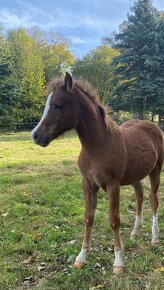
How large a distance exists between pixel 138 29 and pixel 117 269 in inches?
797

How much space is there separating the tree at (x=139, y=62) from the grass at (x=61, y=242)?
14409 mm

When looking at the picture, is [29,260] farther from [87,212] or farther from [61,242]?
[87,212]

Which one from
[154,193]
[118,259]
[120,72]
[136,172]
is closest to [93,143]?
[136,172]

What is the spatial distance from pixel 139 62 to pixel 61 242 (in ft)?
61.5

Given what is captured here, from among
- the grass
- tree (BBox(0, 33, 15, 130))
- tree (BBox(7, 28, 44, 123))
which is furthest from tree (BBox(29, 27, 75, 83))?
the grass

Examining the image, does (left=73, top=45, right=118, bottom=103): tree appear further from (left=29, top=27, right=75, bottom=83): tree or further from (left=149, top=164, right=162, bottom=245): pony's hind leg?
(left=149, top=164, right=162, bottom=245): pony's hind leg

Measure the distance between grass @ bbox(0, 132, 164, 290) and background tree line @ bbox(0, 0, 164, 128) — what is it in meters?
11.9

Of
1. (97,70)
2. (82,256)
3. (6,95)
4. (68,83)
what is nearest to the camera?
(68,83)

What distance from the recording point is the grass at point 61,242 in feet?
10.8

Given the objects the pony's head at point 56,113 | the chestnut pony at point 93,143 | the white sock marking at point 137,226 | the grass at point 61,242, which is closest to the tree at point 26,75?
the grass at point 61,242

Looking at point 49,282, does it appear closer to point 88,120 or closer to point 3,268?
point 3,268

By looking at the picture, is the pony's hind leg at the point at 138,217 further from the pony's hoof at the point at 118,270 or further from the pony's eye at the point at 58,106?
the pony's eye at the point at 58,106

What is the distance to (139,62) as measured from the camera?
21.0 m

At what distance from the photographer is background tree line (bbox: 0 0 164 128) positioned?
67.5 ft
